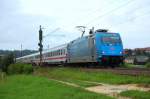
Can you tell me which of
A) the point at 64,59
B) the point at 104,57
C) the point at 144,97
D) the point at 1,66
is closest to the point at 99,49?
the point at 104,57

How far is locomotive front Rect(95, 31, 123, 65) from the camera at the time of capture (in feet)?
107

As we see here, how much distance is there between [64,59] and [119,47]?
15484mm

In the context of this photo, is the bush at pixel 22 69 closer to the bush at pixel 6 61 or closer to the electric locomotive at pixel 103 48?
the electric locomotive at pixel 103 48

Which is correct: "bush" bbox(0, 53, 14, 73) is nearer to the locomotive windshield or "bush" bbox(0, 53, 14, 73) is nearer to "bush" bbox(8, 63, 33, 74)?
"bush" bbox(8, 63, 33, 74)

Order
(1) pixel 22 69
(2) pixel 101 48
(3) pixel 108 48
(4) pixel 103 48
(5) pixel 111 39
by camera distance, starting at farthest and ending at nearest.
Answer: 1. (1) pixel 22 69
2. (5) pixel 111 39
3. (3) pixel 108 48
4. (4) pixel 103 48
5. (2) pixel 101 48

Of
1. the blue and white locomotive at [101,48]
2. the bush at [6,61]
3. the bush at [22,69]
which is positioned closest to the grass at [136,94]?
the blue and white locomotive at [101,48]

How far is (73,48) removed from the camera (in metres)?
43.3

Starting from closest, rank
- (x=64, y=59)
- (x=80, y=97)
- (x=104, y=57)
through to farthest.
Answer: (x=80, y=97), (x=104, y=57), (x=64, y=59)

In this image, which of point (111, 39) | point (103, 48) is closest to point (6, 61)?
point (111, 39)

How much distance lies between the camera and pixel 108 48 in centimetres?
3334

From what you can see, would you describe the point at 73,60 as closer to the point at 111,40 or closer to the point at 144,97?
the point at 111,40

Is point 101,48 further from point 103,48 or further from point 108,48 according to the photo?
point 108,48

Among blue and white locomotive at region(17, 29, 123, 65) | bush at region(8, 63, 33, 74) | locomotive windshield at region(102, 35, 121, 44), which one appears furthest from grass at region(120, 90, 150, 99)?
bush at region(8, 63, 33, 74)

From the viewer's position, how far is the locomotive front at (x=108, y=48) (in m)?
32.5
